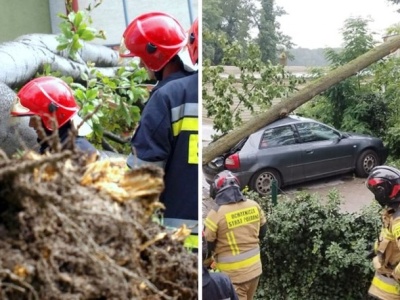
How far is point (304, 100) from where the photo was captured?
3.39m

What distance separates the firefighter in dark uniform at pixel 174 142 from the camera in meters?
1.82

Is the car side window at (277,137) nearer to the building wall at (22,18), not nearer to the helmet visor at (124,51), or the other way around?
the helmet visor at (124,51)

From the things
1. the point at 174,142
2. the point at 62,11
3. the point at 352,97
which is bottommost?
the point at 352,97

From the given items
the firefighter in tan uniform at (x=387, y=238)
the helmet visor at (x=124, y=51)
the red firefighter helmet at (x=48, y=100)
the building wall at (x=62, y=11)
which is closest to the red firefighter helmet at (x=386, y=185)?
the firefighter in tan uniform at (x=387, y=238)

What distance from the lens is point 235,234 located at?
306cm

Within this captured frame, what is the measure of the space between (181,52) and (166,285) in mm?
1080

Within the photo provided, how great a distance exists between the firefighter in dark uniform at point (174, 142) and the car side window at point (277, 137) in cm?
136

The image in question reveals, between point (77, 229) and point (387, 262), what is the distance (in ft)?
7.47

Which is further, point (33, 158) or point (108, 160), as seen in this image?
point (108, 160)

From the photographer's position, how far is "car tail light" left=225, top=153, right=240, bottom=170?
3164mm

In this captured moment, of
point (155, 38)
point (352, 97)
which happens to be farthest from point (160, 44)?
point (352, 97)

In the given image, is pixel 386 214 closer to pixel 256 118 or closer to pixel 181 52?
A: pixel 256 118

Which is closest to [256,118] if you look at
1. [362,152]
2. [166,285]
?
[362,152]

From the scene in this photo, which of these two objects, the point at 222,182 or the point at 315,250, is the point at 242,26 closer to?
the point at 222,182
